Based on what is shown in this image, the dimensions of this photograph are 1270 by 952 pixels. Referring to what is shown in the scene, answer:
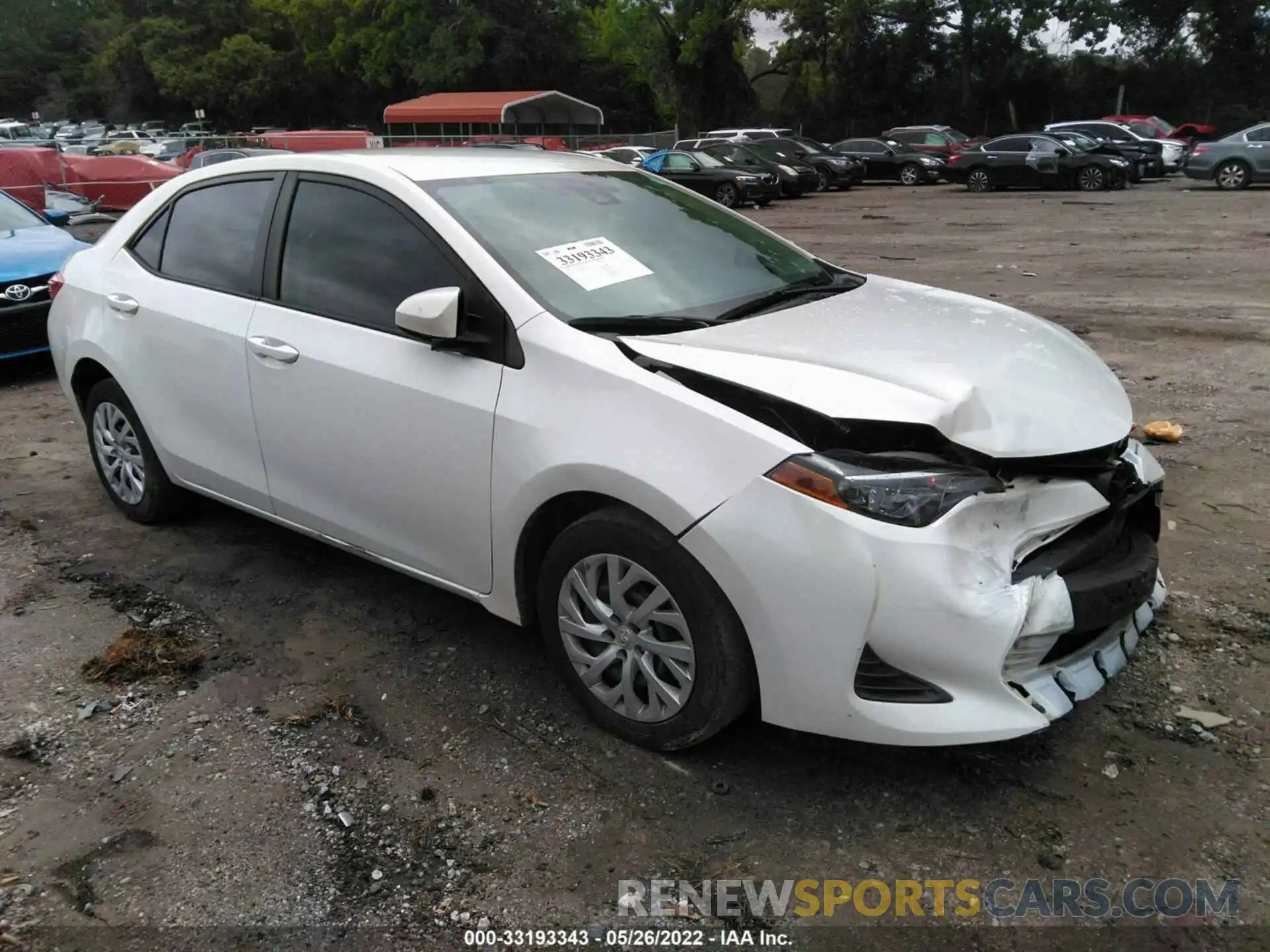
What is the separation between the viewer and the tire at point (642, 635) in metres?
2.70

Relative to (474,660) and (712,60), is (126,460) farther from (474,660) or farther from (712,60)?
(712,60)

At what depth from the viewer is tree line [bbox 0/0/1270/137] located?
4225 centimetres

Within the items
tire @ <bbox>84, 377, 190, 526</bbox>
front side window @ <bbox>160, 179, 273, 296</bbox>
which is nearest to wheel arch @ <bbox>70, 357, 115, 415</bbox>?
tire @ <bbox>84, 377, 190, 526</bbox>

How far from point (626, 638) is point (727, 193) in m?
21.3

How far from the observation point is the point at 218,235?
4.18 metres

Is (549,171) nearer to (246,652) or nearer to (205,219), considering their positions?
(205,219)

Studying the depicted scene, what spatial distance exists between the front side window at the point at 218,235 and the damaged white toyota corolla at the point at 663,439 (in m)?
0.02

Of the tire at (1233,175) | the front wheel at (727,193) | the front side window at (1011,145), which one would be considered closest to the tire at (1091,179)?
the front side window at (1011,145)

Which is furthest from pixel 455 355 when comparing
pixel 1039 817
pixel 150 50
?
pixel 150 50

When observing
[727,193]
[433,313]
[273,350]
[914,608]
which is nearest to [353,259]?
[273,350]

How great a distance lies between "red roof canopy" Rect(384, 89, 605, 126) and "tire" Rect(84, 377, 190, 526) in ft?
146

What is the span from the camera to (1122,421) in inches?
118

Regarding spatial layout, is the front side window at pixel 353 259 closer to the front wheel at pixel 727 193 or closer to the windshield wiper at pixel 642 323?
the windshield wiper at pixel 642 323

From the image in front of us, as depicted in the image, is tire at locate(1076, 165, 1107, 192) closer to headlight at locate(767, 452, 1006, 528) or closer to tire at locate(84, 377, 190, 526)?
tire at locate(84, 377, 190, 526)
